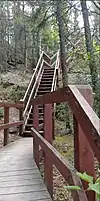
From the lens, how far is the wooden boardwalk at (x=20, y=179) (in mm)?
3283

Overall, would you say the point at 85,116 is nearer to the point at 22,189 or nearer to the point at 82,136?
the point at 82,136

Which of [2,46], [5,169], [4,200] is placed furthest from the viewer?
[2,46]

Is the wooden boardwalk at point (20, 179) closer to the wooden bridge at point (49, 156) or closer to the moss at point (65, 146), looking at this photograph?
the wooden bridge at point (49, 156)

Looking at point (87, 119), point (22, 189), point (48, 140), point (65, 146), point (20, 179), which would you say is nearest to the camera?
point (87, 119)

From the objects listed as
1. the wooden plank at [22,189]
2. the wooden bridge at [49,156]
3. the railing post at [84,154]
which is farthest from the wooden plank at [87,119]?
the wooden plank at [22,189]

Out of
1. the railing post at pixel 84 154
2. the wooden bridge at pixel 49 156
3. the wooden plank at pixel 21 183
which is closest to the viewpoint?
the wooden bridge at pixel 49 156

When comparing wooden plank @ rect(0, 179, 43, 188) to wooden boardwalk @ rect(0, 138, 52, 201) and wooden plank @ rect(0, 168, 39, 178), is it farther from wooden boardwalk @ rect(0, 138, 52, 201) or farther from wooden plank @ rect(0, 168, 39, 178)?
wooden plank @ rect(0, 168, 39, 178)

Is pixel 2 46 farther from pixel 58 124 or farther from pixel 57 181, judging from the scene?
pixel 57 181

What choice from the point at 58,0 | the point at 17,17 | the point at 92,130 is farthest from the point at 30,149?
the point at 17,17

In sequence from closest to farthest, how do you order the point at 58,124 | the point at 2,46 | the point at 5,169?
1. the point at 5,169
2. the point at 58,124
3. the point at 2,46

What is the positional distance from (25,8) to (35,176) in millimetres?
21318

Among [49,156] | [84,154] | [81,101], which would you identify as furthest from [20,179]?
[81,101]

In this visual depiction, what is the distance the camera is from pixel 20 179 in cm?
402

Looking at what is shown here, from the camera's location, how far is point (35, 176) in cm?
416
